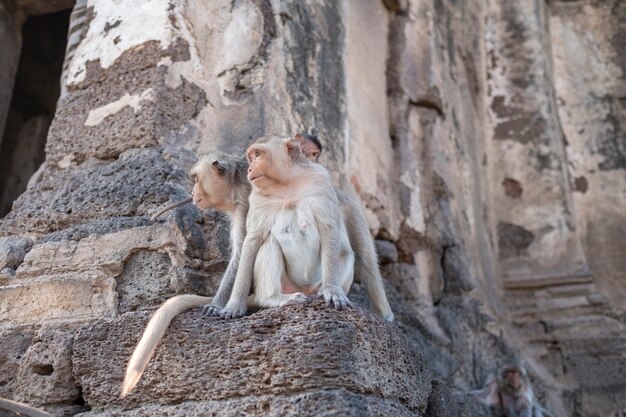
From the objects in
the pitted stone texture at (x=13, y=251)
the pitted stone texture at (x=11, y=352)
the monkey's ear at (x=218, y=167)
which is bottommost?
the pitted stone texture at (x=11, y=352)

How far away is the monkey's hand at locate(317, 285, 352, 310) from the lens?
2.98m

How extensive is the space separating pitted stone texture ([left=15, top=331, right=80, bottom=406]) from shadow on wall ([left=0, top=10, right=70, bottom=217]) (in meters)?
4.15

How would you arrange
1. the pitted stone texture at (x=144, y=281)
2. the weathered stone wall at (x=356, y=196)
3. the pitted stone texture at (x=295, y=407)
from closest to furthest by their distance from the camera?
the pitted stone texture at (x=295, y=407) → the weathered stone wall at (x=356, y=196) → the pitted stone texture at (x=144, y=281)

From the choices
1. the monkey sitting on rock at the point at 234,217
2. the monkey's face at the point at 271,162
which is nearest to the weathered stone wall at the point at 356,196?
the monkey sitting on rock at the point at 234,217

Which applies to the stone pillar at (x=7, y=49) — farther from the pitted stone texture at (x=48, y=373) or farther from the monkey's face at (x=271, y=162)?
the monkey's face at (x=271, y=162)

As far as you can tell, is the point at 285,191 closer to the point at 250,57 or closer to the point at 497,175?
the point at 250,57

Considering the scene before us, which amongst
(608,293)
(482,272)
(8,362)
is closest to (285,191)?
(8,362)

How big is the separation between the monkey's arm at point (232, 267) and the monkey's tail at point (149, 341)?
0.14 metres

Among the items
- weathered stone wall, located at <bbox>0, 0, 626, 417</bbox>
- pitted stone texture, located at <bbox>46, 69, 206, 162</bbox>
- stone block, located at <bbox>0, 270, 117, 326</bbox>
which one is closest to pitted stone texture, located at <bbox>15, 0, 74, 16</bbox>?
weathered stone wall, located at <bbox>0, 0, 626, 417</bbox>

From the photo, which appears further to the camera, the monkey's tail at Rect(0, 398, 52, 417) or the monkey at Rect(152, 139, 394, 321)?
the monkey at Rect(152, 139, 394, 321)

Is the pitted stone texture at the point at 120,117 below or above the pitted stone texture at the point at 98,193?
above

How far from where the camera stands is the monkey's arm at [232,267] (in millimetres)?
3260

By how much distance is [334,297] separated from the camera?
2998 mm

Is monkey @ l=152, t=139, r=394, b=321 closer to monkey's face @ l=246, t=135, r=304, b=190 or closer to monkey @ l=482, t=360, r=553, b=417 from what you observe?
monkey's face @ l=246, t=135, r=304, b=190
